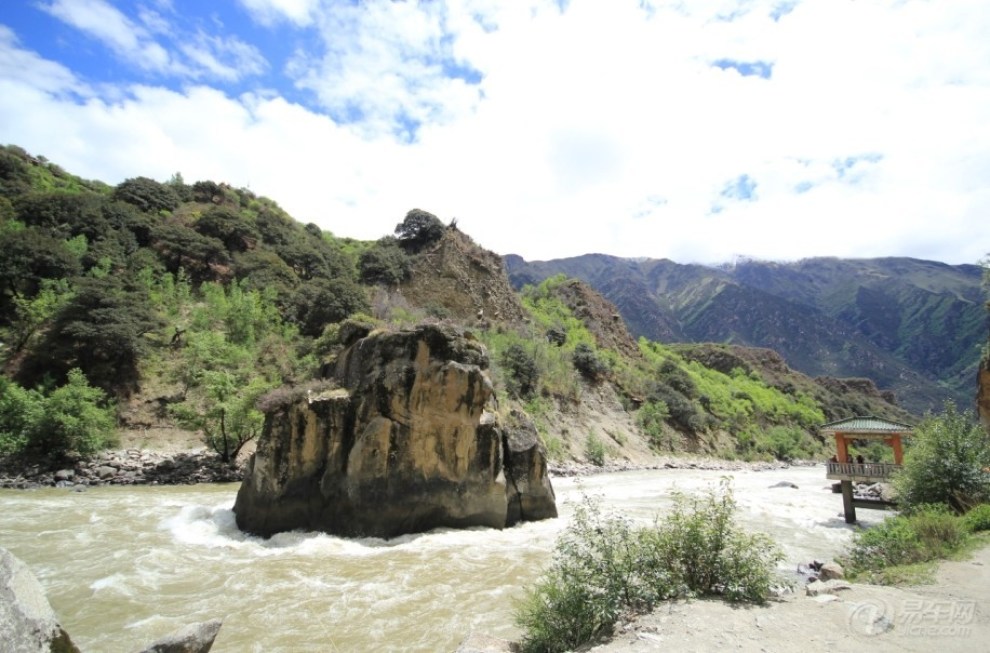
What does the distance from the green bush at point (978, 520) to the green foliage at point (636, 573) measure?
1014 centimetres

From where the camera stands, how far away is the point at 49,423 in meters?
23.6

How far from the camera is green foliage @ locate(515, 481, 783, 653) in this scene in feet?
23.4

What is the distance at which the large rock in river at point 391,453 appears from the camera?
50.3ft

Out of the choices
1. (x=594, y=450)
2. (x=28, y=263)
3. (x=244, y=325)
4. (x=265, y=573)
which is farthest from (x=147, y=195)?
(x=265, y=573)

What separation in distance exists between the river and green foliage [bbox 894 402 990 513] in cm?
324

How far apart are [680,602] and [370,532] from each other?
1034cm

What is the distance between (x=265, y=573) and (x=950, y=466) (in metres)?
21.0

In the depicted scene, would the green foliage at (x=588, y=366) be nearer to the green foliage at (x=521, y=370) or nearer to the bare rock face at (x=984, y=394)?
the green foliage at (x=521, y=370)

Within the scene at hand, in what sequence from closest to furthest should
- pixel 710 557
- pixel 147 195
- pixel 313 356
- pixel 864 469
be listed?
pixel 710 557, pixel 864 469, pixel 313 356, pixel 147 195

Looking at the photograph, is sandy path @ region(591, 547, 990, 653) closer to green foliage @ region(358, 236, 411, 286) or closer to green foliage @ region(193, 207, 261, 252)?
green foliage @ region(358, 236, 411, 286)

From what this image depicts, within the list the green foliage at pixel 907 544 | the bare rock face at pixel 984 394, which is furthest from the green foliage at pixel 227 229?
the bare rock face at pixel 984 394

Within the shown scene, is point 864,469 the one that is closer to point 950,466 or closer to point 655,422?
point 950,466

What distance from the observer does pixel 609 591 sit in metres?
7.36

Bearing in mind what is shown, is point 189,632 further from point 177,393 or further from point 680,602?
point 177,393
